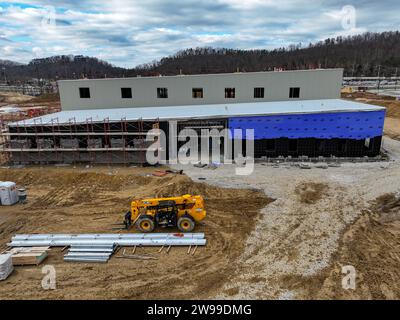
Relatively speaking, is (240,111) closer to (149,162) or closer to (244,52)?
(149,162)

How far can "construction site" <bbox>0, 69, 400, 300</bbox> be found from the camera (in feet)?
32.2

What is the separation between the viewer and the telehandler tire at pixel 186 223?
1264cm

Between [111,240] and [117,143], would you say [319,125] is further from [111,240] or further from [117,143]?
[111,240]

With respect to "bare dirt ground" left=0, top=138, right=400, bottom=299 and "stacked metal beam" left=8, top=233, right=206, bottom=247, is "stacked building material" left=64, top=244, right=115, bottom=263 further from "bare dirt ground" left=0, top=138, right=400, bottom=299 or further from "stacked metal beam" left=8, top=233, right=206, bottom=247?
"bare dirt ground" left=0, top=138, right=400, bottom=299

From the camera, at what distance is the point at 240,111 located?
77.5 ft

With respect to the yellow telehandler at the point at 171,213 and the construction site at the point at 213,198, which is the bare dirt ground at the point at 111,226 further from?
the yellow telehandler at the point at 171,213

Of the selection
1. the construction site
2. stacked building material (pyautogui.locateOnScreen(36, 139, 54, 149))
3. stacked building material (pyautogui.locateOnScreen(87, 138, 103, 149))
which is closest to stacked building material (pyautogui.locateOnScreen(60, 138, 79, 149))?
the construction site

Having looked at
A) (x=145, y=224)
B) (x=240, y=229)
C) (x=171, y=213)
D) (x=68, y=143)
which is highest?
(x=68, y=143)

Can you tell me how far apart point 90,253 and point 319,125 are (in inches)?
687

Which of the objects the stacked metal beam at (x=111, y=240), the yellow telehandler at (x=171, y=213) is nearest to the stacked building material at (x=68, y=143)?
the stacked metal beam at (x=111, y=240)

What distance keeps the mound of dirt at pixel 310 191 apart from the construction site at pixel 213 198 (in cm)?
6

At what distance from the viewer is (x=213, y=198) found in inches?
643

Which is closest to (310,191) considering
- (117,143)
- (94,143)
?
(117,143)
